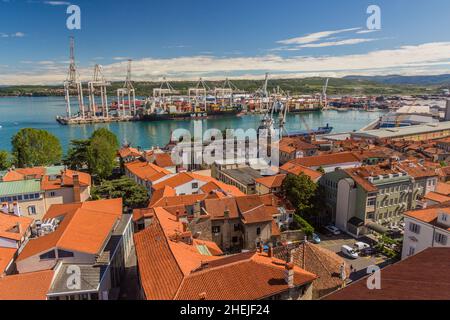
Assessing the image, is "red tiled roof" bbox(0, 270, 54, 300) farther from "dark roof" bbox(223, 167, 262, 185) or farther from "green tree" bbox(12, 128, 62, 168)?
"green tree" bbox(12, 128, 62, 168)

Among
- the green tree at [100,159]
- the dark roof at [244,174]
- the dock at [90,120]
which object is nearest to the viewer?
the dark roof at [244,174]

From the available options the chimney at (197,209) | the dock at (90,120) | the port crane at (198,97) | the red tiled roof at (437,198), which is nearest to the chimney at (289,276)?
the chimney at (197,209)

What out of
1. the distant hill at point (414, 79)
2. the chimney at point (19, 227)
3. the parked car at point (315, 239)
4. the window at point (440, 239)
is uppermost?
the distant hill at point (414, 79)

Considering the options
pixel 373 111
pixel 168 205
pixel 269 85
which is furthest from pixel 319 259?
pixel 269 85

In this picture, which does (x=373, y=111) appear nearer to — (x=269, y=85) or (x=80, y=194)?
(x=269, y=85)

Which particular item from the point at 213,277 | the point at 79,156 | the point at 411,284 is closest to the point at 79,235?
the point at 213,277

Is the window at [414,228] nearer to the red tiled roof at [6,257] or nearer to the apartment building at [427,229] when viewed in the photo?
the apartment building at [427,229]
